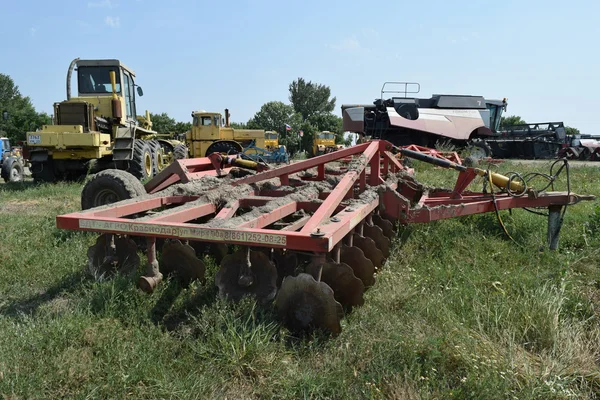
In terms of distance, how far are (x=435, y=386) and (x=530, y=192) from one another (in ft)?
8.50

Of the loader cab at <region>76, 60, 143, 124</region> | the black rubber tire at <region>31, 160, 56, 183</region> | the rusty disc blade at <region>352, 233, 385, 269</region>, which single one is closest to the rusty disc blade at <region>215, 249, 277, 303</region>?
the rusty disc blade at <region>352, 233, 385, 269</region>

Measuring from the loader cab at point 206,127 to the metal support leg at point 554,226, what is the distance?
14.0 meters

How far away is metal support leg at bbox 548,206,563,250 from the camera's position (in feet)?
13.1

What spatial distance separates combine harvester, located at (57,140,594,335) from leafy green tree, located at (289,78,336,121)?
5432cm

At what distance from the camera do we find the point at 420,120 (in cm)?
1121

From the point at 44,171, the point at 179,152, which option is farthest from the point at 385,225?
the point at 179,152

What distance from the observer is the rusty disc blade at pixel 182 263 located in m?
2.89

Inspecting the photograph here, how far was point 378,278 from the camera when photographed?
11.0 ft

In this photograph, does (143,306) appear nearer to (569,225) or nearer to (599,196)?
(569,225)

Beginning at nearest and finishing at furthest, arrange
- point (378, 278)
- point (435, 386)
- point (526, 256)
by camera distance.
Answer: point (435, 386) < point (378, 278) < point (526, 256)

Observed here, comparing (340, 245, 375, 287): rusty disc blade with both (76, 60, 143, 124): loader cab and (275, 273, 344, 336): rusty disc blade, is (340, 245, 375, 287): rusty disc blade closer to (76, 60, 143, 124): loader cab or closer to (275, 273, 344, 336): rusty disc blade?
(275, 273, 344, 336): rusty disc blade

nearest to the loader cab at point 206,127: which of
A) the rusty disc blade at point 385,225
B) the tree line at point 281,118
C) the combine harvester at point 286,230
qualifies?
the combine harvester at point 286,230

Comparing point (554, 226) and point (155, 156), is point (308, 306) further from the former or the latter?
point (155, 156)

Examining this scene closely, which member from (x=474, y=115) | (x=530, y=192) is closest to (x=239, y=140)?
(x=474, y=115)
